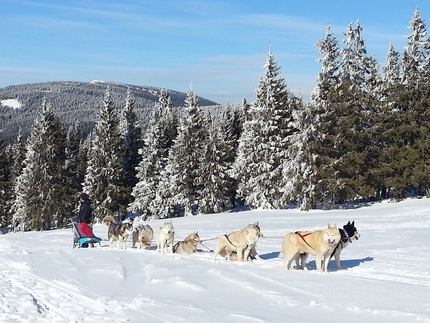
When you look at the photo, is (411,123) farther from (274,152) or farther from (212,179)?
(212,179)

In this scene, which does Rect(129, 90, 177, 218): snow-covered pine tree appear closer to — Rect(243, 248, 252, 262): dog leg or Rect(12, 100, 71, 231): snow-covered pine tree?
Rect(12, 100, 71, 231): snow-covered pine tree

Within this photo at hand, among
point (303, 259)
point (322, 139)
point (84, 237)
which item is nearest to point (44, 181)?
point (322, 139)

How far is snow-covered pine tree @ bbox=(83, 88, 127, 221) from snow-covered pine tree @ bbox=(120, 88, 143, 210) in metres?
3.45

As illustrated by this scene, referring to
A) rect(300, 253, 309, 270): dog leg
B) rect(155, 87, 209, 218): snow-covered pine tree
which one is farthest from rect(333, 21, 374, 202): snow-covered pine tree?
rect(300, 253, 309, 270): dog leg

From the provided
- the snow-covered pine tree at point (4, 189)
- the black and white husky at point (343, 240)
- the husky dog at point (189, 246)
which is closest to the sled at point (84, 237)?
the husky dog at point (189, 246)

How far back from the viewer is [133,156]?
43.7 meters

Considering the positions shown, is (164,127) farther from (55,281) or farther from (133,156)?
(55,281)

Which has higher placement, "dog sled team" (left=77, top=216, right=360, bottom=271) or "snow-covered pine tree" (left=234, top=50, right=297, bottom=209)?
"snow-covered pine tree" (left=234, top=50, right=297, bottom=209)

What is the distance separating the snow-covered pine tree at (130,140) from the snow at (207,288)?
30.5 meters

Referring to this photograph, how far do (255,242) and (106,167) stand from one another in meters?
29.1

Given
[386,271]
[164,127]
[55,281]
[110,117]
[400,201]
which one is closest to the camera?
[55,281]

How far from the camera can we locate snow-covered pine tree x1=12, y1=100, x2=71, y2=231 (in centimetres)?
3903

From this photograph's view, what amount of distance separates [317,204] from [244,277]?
25.7 metres

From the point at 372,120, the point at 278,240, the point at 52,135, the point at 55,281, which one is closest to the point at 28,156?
the point at 52,135
